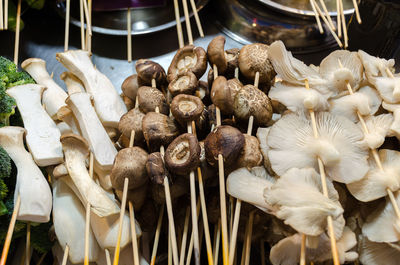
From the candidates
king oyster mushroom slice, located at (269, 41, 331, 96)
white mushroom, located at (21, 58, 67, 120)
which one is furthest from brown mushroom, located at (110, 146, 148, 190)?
king oyster mushroom slice, located at (269, 41, 331, 96)

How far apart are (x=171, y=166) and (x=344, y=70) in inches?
30.6

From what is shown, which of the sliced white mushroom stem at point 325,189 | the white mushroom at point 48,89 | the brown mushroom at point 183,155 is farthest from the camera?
the white mushroom at point 48,89

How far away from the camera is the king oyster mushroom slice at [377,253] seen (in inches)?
48.1

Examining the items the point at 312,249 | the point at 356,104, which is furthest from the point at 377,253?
the point at 356,104

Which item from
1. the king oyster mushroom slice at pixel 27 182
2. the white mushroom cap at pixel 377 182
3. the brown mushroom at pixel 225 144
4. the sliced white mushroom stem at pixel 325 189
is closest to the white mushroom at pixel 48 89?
the king oyster mushroom slice at pixel 27 182

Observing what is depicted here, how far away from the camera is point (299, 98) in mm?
1366

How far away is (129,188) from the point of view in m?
1.35

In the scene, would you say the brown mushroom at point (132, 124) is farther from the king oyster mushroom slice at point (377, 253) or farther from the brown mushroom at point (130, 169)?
the king oyster mushroom slice at point (377, 253)

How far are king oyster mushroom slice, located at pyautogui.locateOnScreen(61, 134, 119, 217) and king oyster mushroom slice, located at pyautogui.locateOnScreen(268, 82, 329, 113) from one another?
76 centimetres

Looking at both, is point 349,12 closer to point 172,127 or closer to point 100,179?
point 172,127

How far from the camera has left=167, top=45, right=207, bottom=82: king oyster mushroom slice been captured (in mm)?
1558

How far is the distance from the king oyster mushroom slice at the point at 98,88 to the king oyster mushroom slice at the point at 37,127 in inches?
7.4

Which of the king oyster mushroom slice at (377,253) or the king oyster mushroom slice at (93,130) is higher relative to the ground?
the king oyster mushroom slice at (93,130)

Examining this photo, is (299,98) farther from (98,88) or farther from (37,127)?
(37,127)
